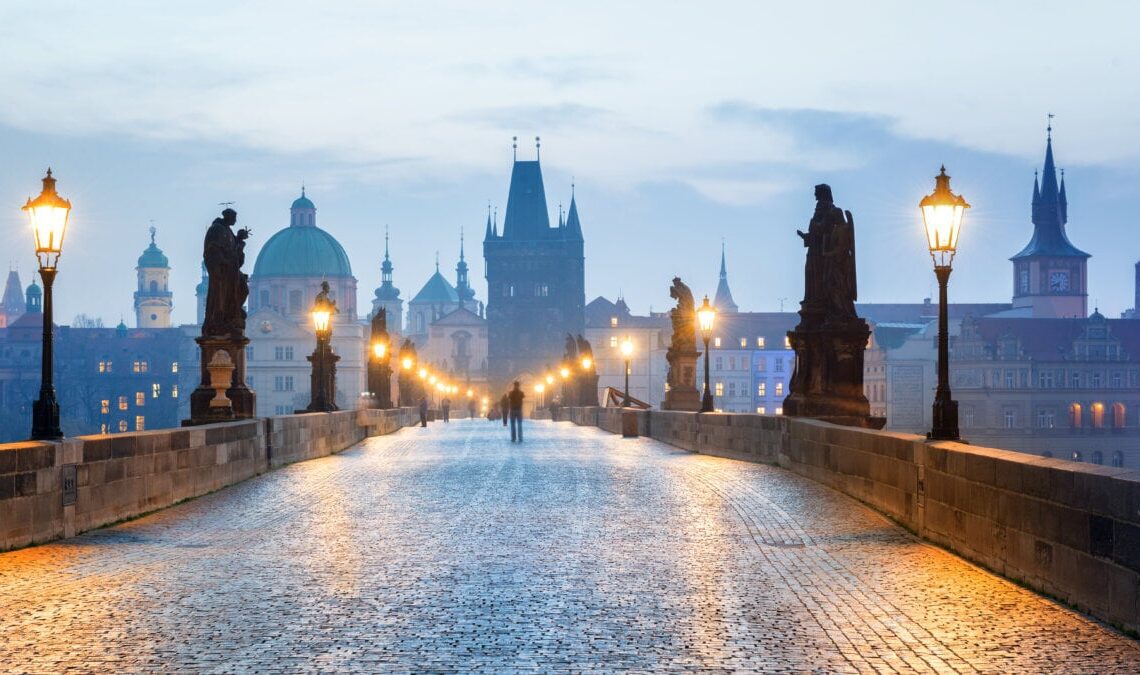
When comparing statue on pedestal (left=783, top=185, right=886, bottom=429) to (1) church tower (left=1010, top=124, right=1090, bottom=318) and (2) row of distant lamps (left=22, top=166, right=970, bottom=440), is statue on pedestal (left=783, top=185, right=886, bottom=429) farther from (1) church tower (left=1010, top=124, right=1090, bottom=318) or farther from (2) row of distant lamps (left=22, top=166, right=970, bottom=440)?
(1) church tower (left=1010, top=124, right=1090, bottom=318)

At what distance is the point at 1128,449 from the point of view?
486 ft

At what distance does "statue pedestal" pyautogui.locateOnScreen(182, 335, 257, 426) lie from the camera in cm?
2646

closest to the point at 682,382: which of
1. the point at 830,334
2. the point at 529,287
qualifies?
the point at 830,334

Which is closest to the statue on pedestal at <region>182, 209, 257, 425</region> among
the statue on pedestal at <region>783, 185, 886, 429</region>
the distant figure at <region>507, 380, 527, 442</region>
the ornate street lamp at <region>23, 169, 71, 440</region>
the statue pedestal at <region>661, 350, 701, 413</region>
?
the statue on pedestal at <region>783, 185, 886, 429</region>

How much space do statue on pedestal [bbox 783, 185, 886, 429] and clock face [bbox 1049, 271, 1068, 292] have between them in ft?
538

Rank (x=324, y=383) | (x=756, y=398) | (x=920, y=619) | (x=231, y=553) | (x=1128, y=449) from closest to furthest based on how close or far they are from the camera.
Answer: (x=920, y=619)
(x=231, y=553)
(x=324, y=383)
(x=1128, y=449)
(x=756, y=398)

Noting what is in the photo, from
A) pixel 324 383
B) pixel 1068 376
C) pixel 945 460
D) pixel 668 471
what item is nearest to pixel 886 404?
pixel 1068 376

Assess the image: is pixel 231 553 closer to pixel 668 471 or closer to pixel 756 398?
pixel 668 471

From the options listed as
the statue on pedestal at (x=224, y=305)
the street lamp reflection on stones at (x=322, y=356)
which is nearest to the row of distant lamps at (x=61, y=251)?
the statue on pedestal at (x=224, y=305)

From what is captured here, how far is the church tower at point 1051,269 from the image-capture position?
182125 millimetres

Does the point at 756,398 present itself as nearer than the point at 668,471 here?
No

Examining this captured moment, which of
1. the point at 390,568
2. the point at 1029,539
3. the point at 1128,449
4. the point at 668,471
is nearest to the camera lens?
the point at 1029,539

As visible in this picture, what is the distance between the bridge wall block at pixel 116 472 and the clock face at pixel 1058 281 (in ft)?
551

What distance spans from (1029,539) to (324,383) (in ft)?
94.9
